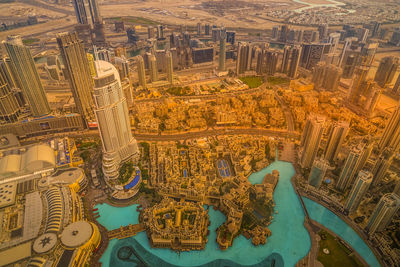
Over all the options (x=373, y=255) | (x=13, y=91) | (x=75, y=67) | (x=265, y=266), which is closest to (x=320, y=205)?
(x=373, y=255)

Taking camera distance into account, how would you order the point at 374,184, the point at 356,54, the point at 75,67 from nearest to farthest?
the point at 374,184, the point at 75,67, the point at 356,54

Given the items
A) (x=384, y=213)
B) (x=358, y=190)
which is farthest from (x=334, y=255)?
(x=358, y=190)

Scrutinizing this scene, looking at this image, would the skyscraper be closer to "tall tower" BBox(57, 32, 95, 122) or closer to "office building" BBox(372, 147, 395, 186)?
"tall tower" BBox(57, 32, 95, 122)

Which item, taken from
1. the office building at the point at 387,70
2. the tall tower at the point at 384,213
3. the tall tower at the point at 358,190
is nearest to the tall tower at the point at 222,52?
the office building at the point at 387,70

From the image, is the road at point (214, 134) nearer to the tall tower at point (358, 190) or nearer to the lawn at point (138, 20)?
the tall tower at point (358, 190)

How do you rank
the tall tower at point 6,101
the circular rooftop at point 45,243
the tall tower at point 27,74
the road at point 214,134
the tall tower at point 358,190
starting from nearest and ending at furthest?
the circular rooftop at point 45,243 → the tall tower at point 358,190 → the tall tower at point 27,74 → the tall tower at point 6,101 → the road at point 214,134

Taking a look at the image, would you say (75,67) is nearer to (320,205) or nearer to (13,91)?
(13,91)
